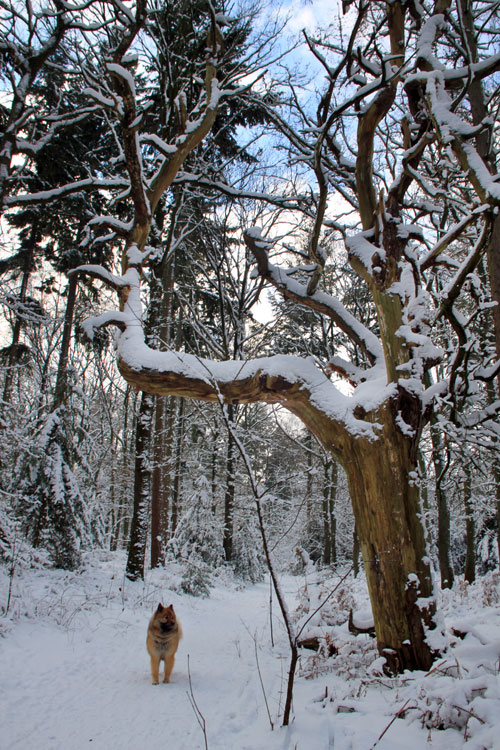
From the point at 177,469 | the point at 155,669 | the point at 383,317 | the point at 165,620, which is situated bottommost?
the point at 155,669

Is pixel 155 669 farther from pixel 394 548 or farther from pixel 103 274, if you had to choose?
pixel 103 274

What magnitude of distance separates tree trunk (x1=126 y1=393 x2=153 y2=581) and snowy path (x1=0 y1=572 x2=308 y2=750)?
1.86 metres

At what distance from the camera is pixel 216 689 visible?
14.1 feet

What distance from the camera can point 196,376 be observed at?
452 cm

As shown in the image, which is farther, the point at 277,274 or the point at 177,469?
the point at 177,469

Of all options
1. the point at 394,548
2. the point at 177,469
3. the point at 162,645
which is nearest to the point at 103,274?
the point at 162,645

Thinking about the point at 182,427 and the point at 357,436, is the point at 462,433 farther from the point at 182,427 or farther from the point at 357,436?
the point at 182,427

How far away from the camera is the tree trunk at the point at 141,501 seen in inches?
350

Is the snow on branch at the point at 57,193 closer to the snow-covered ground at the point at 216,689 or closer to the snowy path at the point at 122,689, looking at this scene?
the snow-covered ground at the point at 216,689

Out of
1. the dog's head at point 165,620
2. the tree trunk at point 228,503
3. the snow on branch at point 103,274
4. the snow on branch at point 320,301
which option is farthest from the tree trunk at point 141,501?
the snow on branch at point 320,301

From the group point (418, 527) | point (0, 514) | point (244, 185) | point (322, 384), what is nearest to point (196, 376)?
point (322, 384)

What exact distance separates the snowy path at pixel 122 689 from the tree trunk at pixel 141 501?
186 centimetres

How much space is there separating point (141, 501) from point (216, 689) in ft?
17.8

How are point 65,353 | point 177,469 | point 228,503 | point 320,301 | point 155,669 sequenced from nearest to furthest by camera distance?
1. point 155,669
2. point 320,301
3. point 65,353
4. point 228,503
5. point 177,469
